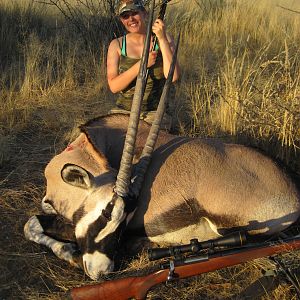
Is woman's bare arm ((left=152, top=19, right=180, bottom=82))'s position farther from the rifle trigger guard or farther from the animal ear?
the rifle trigger guard

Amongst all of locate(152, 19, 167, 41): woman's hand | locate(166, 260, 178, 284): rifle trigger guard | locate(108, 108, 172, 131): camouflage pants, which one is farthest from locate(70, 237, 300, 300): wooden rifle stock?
locate(108, 108, 172, 131): camouflage pants

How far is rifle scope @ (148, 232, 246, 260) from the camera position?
8.55 ft

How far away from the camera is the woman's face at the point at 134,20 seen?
3.92 metres

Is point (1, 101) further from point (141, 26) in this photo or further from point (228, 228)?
point (228, 228)

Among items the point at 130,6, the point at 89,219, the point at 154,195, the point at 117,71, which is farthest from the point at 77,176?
the point at 130,6

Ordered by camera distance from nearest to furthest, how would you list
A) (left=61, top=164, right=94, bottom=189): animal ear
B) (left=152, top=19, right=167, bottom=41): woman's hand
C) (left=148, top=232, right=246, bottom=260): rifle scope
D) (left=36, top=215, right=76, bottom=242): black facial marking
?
(left=148, top=232, right=246, bottom=260): rifle scope
(left=61, top=164, right=94, bottom=189): animal ear
(left=36, top=215, right=76, bottom=242): black facial marking
(left=152, top=19, right=167, bottom=41): woman's hand

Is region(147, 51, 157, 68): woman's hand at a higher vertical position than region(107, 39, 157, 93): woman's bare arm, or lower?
higher

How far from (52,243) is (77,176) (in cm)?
60

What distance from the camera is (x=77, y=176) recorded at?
111 inches

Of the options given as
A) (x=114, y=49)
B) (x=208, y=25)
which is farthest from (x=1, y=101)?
(x=208, y=25)

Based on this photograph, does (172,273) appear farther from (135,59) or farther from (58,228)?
(135,59)

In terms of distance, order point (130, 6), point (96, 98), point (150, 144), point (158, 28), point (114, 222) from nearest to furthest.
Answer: point (114, 222), point (150, 144), point (158, 28), point (130, 6), point (96, 98)

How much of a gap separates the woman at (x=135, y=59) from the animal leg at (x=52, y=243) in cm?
137

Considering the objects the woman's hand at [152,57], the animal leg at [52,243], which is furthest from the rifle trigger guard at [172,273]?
the woman's hand at [152,57]
